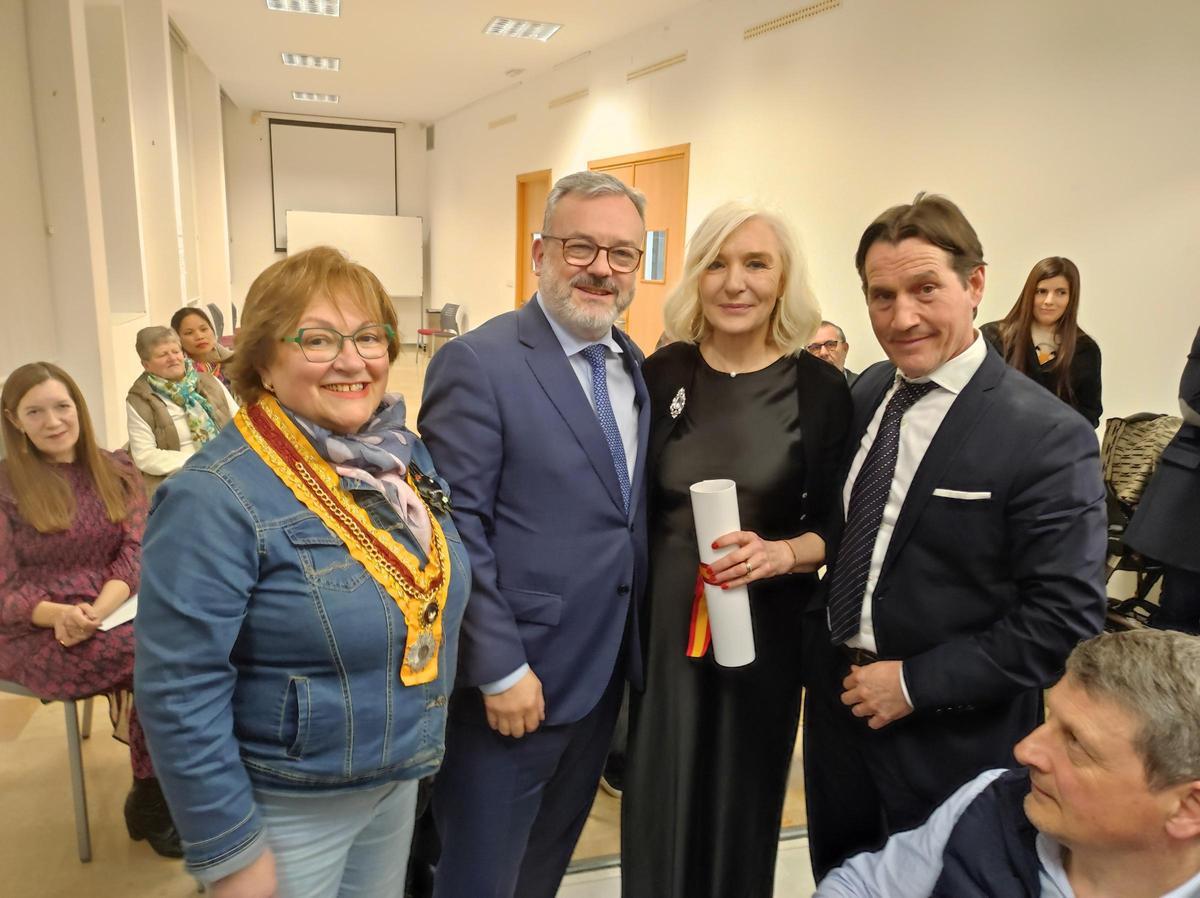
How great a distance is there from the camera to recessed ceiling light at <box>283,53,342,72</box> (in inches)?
368

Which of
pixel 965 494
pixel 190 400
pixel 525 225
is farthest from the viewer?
pixel 525 225

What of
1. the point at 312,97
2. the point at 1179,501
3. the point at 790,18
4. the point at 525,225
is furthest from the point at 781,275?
the point at 312,97

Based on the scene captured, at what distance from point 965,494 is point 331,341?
1058mm

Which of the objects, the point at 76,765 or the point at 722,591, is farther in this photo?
the point at 76,765

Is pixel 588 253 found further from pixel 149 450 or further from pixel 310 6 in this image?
pixel 310 6

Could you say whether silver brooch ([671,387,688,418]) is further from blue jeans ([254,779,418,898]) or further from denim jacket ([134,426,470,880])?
blue jeans ([254,779,418,898])

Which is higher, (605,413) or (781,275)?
(781,275)

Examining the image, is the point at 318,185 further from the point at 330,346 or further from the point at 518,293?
the point at 330,346

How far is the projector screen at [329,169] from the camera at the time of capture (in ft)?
45.8

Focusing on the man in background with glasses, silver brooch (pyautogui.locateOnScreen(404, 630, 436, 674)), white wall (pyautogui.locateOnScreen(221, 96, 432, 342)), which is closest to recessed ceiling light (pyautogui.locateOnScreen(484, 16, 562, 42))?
the man in background with glasses

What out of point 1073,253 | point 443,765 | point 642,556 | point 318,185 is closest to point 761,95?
point 1073,253

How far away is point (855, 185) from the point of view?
16.3 ft

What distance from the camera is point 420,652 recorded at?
1.17m

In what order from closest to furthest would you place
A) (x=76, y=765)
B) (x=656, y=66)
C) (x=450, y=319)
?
1. (x=76, y=765)
2. (x=656, y=66)
3. (x=450, y=319)
